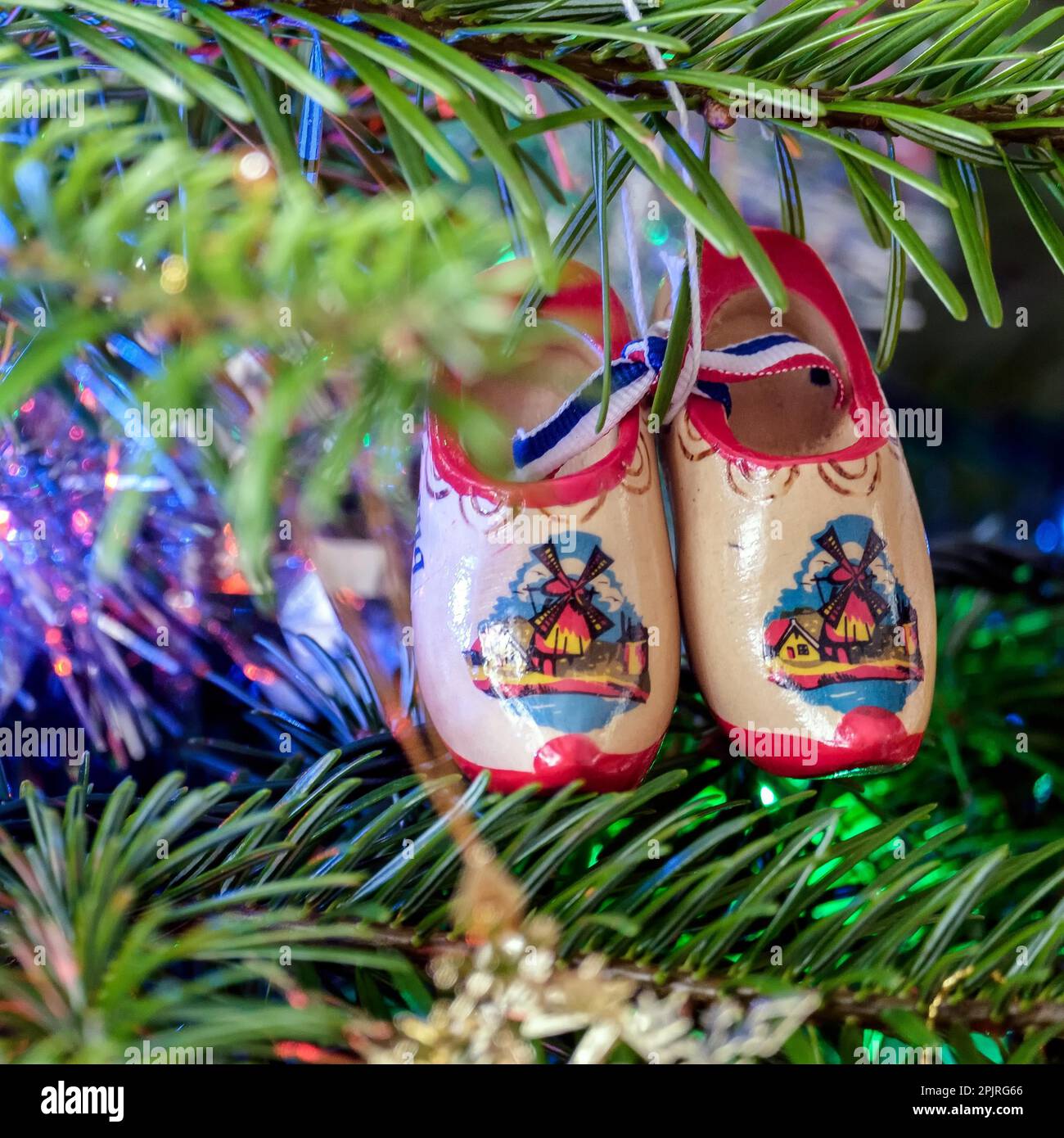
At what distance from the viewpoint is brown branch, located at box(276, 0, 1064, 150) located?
30 cm

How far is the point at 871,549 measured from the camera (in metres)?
0.49

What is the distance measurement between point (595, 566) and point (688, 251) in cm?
15

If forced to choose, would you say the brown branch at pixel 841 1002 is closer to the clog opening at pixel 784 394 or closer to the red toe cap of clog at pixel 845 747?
the red toe cap of clog at pixel 845 747

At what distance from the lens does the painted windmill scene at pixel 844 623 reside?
1.55 ft

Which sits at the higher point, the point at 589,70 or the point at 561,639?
the point at 589,70

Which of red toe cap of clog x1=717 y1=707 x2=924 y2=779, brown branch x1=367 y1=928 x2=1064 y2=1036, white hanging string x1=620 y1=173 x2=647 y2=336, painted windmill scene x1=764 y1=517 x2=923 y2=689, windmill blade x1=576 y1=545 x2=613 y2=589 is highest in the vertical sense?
white hanging string x1=620 y1=173 x2=647 y2=336

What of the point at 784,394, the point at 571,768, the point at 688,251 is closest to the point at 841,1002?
the point at 571,768

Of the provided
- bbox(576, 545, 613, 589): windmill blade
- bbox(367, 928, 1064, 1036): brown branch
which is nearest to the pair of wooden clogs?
bbox(576, 545, 613, 589): windmill blade

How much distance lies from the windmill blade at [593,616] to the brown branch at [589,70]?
209mm

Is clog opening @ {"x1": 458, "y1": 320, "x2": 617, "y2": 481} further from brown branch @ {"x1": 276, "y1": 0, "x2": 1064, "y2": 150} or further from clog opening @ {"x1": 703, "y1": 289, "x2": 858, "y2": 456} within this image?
brown branch @ {"x1": 276, "y1": 0, "x2": 1064, "y2": 150}

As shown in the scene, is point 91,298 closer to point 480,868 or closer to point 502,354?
point 502,354

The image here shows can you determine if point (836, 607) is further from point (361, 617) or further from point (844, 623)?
point (361, 617)

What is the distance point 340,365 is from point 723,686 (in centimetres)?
35

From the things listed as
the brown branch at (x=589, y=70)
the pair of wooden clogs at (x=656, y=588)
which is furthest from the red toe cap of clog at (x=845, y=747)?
the brown branch at (x=589, y=70)
